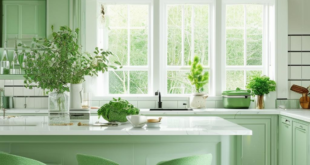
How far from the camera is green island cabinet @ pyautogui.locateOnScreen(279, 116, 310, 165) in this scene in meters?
3.72

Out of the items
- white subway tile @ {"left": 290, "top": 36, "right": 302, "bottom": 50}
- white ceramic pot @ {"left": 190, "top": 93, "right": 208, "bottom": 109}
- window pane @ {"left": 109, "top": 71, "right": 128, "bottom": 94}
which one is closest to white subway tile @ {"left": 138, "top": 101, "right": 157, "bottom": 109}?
window pane @ {"left": 109, "top": 71, "right": 128, "bottom": 94}

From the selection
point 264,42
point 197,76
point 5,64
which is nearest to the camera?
point 5,64

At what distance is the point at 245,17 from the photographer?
5.25m

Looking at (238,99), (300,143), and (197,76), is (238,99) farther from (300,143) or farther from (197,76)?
(300,143)

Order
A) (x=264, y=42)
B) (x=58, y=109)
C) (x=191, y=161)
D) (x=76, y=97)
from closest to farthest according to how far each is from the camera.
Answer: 1. (x=191, y=161)
2. (x=58, y=109)
3. (x=76, y=97)
4. (x=264, y=42)

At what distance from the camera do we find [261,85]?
488 centimetres

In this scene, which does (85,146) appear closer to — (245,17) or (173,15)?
(173,15)

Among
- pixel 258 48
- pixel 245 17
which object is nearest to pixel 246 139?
pixel 258 48

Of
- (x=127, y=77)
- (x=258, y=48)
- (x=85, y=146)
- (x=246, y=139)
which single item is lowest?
(x=246, y=139)

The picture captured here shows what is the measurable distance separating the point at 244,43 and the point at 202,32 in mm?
610

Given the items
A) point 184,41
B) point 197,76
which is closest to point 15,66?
point 184,41

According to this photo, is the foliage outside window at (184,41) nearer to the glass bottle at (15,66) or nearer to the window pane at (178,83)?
the window pane at (178,83)

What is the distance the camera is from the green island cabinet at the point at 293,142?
12.2 ft

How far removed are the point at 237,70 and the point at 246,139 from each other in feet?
3.70
